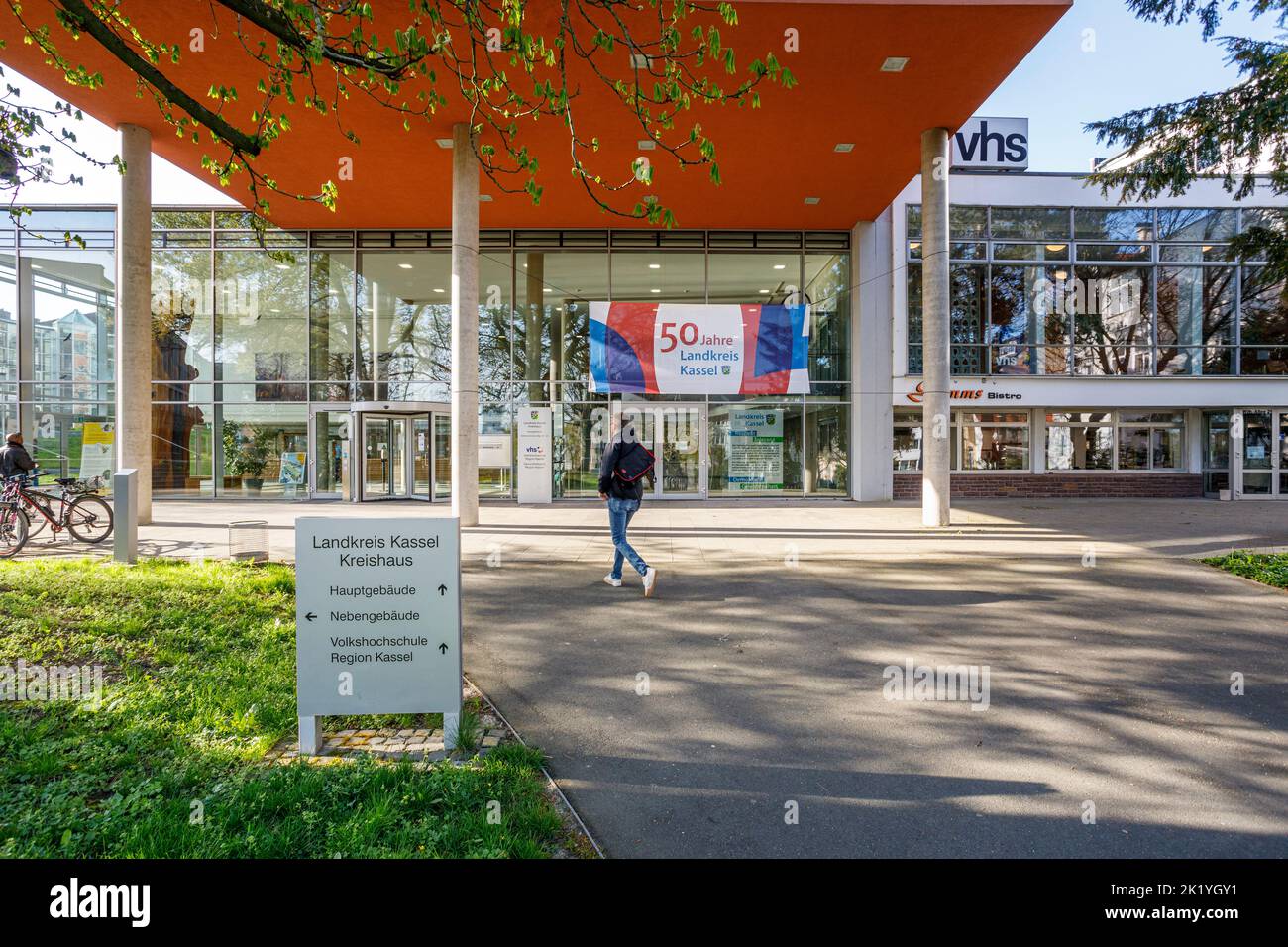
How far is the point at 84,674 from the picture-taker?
15.7 ft

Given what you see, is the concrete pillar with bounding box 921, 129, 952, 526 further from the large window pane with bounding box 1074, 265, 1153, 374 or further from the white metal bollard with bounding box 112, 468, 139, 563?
the white metal bollard with bounding box 112, 468, 139, 563

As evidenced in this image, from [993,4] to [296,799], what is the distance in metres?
13.1

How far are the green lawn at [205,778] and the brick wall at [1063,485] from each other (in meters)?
18.9

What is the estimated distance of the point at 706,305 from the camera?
19.0 metres

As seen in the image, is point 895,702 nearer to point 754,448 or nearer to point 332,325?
point 754,448

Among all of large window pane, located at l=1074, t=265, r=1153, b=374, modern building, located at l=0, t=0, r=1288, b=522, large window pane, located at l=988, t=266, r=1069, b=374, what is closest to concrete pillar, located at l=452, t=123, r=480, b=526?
modern building, located at l=0, t=0, r=1288, b=522

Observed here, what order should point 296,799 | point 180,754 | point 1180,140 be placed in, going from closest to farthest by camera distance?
1. point 296,799
2. point 180,754
3. point 1180,140

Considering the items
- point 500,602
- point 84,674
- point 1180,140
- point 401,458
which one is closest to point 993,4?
point 1180,140

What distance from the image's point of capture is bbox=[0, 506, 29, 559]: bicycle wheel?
10.0 meters

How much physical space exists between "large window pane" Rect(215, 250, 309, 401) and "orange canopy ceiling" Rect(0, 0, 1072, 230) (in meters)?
1.93

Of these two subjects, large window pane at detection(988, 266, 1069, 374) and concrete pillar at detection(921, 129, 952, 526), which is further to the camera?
large window pane at detection(988, 266, 1069, 374)

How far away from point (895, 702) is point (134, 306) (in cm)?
1575

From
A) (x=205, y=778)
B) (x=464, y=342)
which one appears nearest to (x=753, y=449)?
(x=464, y=342)

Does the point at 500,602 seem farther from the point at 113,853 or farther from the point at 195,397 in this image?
the point at 195,397
